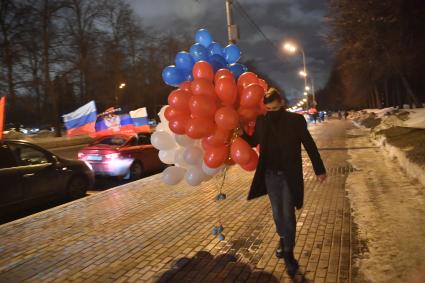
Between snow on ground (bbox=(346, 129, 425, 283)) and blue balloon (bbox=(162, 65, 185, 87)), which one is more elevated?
blue balloon (bbox=(162, 65, 185, 87))

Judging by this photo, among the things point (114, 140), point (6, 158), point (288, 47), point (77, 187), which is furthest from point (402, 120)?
point (6, 158)

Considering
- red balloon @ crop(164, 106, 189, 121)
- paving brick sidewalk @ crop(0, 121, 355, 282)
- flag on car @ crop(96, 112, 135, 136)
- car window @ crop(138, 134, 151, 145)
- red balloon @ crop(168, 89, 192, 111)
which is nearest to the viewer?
paving brick sidewalk @ crop(0, 121, 355, 282)

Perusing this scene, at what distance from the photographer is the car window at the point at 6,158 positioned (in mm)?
7977

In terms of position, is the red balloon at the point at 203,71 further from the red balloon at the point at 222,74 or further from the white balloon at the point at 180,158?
the white balloon at the point at 180,158

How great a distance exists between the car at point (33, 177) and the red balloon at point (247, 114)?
504 cm

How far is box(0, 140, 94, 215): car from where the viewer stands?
7.92 metres

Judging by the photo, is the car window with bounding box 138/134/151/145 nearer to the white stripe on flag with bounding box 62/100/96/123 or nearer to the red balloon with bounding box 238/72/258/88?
the white stripe on flag with bounding box 62/100/96/123

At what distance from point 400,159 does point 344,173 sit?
158 centimetres

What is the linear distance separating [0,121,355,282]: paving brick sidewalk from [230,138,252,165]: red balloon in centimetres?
117

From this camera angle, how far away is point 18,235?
21.9 feet

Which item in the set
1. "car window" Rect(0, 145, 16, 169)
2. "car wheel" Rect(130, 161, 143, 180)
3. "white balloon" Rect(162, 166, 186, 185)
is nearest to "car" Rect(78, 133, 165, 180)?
"car wheel" Rect(130, 161, 143, 180)

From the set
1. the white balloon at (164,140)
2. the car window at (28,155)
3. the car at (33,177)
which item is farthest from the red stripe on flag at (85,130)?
the white balloon at (164,140)

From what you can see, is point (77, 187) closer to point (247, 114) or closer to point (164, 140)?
point (164, 140)

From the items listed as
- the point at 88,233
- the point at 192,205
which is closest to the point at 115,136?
the point at 192,205
